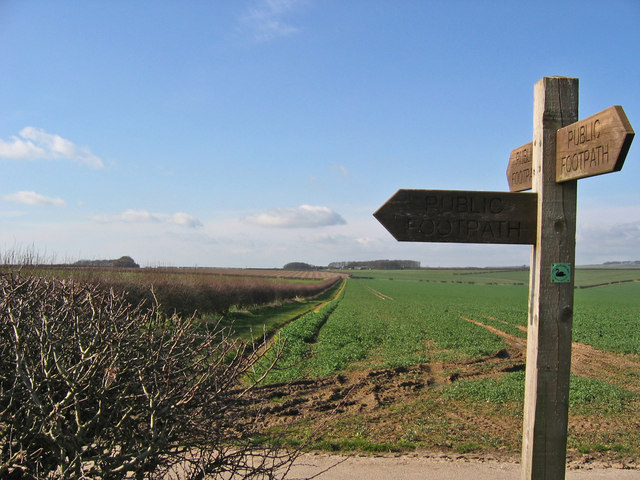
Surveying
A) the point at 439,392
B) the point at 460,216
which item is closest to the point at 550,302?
the point at 460,216

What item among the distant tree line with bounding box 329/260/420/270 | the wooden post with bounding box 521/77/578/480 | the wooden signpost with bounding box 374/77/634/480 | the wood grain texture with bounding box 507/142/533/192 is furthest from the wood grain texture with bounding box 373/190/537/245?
the distant tree line with bounding box 329/260/420/270

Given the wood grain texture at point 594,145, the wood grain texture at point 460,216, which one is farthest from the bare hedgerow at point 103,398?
the wood grain texture at point 594,145

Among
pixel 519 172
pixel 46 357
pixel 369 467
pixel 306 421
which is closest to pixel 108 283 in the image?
pixel 306 421

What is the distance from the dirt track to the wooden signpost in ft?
8.56

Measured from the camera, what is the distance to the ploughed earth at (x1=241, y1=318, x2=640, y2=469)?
20.4 feet

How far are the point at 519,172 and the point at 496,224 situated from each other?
0.69 metres

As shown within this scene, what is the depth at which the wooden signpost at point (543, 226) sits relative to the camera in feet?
9.30

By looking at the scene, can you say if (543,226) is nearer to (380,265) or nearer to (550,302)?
(550,302)

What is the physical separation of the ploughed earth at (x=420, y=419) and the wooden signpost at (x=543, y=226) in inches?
Answer: 67.0

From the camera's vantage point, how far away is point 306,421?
298 inches

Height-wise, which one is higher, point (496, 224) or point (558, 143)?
point (558, 143)

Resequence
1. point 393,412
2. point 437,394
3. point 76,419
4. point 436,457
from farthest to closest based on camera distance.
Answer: point 437,394
point 393,412
point 436,457
point 76,419

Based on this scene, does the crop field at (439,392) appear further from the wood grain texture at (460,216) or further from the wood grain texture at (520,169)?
→ the wood grain texture at (520,169)

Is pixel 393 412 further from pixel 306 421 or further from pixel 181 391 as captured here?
pixel 181 391
